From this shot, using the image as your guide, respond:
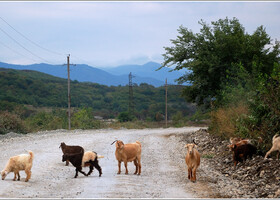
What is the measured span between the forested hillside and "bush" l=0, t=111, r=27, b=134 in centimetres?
4439

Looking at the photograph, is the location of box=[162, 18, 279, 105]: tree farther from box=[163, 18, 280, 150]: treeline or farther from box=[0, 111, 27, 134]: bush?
box=[0, 111, 27, 134]: bush

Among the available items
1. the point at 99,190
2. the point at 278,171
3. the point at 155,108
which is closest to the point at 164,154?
the point at 278,171

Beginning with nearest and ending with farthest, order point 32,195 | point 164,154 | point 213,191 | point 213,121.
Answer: point 32,195 < point 213,191 < point 164,154 < point 213,121

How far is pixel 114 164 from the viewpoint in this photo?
55.3 feet

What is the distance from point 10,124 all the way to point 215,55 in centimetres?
1750

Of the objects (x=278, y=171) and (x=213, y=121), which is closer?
(x=278, y=171)

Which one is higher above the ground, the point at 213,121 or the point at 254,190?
the point at 213,121

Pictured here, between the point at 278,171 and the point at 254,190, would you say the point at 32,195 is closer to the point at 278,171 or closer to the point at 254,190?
the point at 254,190

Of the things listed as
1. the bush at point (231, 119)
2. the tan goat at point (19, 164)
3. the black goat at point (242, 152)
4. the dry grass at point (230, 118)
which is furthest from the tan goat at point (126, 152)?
the dry grass at point (230, 118)

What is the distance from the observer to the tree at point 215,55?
Answer: 3078cm

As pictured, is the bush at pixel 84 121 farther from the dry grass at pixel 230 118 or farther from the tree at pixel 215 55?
the dry grass at pixel 230 118

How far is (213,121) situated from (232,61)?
6.08 metres

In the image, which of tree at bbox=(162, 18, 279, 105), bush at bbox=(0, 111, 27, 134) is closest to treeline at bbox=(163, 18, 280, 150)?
tree at bbox=(162, 18, 279, 105)

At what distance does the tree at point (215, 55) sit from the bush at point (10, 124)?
525 inches
